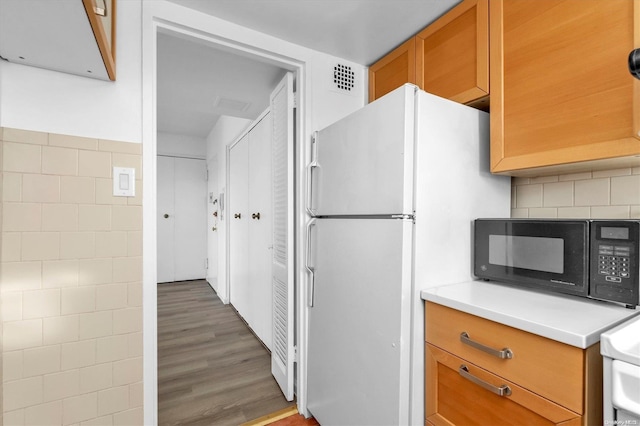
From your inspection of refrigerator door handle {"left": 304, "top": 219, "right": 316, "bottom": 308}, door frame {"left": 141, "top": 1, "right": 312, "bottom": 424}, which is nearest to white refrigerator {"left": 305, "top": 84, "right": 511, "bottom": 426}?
refrigerator door handle {"left": 304, "top": 219, "right": 316, "bottom": 308}

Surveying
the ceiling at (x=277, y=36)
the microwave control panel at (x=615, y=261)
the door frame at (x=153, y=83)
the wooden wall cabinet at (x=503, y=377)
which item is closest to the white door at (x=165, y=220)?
the ceiling at (x=277, y=36)

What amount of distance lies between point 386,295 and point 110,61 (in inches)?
56.6

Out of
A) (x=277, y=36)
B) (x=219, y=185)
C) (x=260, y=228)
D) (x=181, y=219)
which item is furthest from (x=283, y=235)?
(x=181, y=219)

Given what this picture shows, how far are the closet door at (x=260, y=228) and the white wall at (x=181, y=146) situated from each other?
2.54 meters

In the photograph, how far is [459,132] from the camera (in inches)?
52.2

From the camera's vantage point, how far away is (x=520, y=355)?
34.3 inches

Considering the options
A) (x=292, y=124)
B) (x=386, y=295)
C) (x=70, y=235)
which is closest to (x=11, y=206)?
(x=70, y=235)

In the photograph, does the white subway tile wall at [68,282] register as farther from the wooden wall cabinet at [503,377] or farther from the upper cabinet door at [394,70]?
the upper cabinet door at [394,70]

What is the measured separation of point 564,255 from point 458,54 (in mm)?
1017

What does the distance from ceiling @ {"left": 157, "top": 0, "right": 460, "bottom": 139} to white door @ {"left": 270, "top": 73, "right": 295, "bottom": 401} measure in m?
0.29

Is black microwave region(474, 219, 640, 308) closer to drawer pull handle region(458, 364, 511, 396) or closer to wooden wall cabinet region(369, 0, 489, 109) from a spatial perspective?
drawer pull handle region(458, 364, 511, 396)

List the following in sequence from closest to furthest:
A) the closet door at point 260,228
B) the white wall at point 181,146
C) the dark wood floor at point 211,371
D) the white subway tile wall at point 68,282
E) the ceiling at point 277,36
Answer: the white subway tile wall at point 68,282, the ceiling at point 277,36, the dark wood floor at point 211,371, the closet door at point 260,228, the white wall at point 181,146

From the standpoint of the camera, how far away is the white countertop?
2.56 feet

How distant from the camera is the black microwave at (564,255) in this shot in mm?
956
